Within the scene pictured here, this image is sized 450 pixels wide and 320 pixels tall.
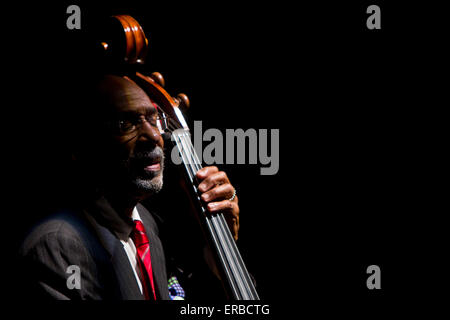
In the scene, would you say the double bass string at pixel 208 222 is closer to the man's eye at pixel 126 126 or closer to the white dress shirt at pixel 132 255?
the man's eye at pixel 126 126

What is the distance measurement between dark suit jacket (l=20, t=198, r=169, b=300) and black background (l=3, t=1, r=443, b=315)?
1.00 meters

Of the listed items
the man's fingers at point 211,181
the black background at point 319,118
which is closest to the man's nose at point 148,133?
the man's fingers at point 211,181

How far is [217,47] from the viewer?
206 centimetres

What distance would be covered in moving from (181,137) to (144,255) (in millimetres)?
450

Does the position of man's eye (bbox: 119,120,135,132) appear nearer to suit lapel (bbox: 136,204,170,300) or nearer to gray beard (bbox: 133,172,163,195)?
gray beard (bbox: 133,172,163,195)

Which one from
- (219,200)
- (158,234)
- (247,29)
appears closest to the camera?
(219,200)

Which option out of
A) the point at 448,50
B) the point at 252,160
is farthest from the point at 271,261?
the point at 448,50

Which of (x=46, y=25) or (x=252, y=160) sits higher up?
(x=46, y=25)

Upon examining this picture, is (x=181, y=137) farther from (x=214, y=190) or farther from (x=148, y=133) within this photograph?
(x=214, y=190)

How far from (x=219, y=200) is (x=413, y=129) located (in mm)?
1227

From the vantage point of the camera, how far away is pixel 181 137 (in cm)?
137

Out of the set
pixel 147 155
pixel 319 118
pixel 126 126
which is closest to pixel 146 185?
pixel 147 155

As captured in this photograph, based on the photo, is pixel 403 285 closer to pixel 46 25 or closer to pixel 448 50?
pixel 448 50
